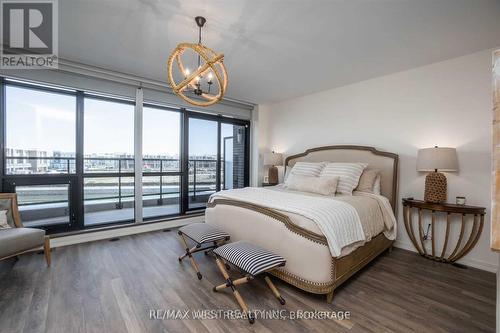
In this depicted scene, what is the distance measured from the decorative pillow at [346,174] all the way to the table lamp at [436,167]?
2.29ft

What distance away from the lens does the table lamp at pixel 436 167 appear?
2551 mm

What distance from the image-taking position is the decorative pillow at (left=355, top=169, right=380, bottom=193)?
9.97 ft

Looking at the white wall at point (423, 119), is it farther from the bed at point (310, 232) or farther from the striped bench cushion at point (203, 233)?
the striped bench cushion at point (203, 233)

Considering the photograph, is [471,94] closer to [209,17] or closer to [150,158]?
[209,17]

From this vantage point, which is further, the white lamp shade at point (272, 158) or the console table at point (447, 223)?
the white lamp shade at point (272, 158)

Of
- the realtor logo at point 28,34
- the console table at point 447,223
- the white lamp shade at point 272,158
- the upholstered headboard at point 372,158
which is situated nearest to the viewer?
the realtor logo at point 28,34

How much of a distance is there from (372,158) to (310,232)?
6.86ft

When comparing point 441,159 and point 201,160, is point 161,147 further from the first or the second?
point 441,159

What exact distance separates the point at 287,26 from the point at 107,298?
2.99 m

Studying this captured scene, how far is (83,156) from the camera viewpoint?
3277 mm

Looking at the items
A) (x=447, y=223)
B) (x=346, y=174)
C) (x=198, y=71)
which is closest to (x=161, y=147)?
(x=198, y=71)

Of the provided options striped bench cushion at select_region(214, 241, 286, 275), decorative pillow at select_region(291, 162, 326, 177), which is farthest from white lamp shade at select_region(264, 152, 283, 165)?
striped bench cushion at select_region(214, 241, 286, 275)

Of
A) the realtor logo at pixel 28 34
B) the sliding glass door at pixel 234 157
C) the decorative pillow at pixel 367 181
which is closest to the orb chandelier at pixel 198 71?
the realtor logo at pixel 28 34

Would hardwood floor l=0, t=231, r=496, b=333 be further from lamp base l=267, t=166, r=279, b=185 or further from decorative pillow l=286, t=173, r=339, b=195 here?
lamp base l=267, t=166, r=279, b=185
